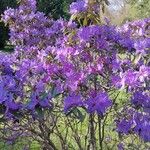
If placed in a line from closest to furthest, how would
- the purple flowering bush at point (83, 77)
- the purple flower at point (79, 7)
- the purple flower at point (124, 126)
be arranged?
1. the purple flowering bush at point (83, 77)
2. the purple flower at point (79, 7)
3. the purple flower at point (124, 126)

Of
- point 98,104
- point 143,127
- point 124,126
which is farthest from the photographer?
point 124,126

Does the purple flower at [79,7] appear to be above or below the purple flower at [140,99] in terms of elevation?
above

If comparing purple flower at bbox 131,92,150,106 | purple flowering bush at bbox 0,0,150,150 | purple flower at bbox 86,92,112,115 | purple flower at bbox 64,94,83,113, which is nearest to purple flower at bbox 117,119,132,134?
purple flowering bush at bbox 0,0,150,150

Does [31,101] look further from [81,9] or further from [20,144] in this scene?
[20,144]

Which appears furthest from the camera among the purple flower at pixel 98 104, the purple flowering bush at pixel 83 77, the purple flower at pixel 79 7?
the purple flower at pixel 79 7

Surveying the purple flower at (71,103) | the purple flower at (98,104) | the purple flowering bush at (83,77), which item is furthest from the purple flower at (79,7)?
the purple flower at (71,103)

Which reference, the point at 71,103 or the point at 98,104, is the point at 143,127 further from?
the point at 71,103

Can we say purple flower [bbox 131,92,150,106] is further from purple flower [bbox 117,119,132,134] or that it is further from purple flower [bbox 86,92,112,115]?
purple flower [bbox 86,92,112,115]

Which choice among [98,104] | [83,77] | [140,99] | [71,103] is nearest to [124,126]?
[140,99]

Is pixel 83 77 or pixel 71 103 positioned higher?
pixel 83 77

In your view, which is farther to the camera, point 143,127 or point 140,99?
point 140,99

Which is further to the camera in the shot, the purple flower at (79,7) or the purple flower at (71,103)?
the purple flower at (79,7)

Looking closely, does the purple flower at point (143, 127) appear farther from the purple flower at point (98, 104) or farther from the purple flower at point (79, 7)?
the purple flower at point (79, 7)

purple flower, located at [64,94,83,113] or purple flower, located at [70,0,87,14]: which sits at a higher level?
purple flower, located at [70,0,87,14]
